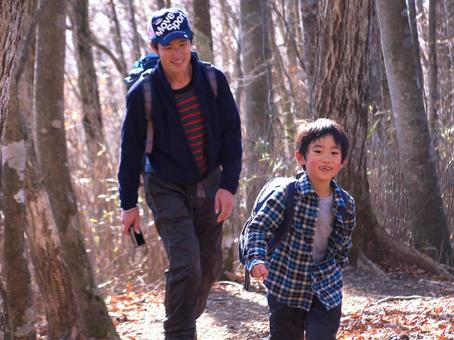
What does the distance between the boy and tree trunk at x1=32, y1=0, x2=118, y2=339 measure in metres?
2.99

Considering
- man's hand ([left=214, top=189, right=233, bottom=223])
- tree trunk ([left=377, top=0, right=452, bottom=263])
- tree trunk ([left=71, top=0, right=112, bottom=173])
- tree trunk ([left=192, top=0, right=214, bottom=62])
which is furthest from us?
tree trunk ([left=71, top=0, right=112, bottom=173])

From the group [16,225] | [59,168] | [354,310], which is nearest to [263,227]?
[16,225]

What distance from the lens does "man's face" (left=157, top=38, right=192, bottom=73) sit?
4.82 metres

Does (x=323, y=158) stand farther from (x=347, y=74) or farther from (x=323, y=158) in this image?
(x=347, y=74)

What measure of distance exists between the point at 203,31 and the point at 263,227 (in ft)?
16.6

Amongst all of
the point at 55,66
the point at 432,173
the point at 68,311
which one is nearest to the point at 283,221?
the point at 68,311

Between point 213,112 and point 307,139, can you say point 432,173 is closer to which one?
point 213,112

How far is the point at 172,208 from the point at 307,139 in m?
1.05

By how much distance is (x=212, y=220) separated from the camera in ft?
16.5

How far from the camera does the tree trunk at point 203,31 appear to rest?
8.58 metres

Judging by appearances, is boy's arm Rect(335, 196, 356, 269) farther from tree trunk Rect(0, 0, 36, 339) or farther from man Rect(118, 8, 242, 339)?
tree trunk Rect(0, 0, 36, 339)

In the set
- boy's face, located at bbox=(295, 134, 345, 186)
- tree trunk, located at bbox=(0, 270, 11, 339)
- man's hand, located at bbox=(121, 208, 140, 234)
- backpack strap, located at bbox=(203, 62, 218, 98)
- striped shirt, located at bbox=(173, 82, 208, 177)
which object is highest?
backpack strap, located at bbox=(203, 62, 218, 98)

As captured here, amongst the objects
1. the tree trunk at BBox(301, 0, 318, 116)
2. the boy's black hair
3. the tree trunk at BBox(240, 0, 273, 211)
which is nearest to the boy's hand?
the boy's black hair

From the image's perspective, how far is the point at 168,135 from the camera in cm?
482
